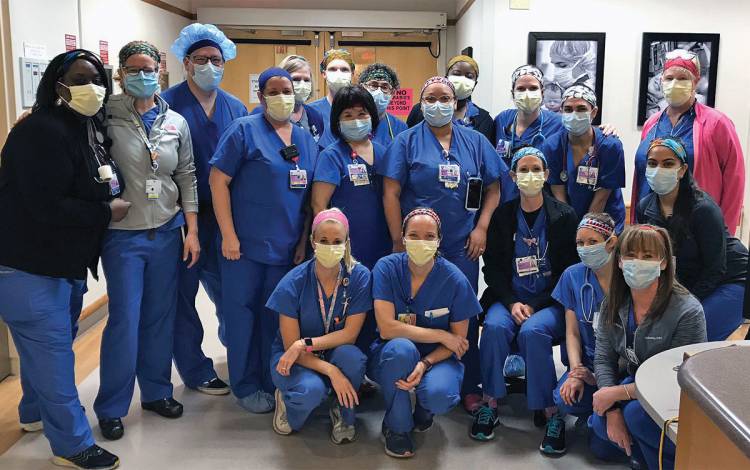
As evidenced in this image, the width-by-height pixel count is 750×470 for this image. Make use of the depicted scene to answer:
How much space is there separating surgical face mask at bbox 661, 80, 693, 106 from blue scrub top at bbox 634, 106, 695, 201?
0.07 meters

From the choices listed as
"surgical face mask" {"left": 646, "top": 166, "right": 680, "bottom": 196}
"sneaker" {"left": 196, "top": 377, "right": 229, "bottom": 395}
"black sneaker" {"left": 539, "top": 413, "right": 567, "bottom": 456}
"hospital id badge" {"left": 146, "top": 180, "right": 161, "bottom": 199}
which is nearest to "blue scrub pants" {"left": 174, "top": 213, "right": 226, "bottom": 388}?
"sneaker" {"left": 196, "top": 377, "right": 229, "bottom": 395}

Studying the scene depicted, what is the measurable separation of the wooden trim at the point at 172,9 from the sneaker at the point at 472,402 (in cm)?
428

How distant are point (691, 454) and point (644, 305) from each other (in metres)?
1.22

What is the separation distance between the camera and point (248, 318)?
298cm

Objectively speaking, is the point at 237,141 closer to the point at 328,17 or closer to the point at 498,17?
the point at 498,17

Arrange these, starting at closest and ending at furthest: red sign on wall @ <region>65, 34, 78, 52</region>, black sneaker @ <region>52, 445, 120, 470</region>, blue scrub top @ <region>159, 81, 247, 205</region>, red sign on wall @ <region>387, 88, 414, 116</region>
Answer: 1. black sneaker @ <region>52, 445, 120, 470</region>
2. blue scrub top @ <region>159, 81, 247, 205</region>
3. red sign on wall @ <region>65, 34, 78, 52</region>
4. red sign on wall @ <region>387, 88, 414, 116</region>

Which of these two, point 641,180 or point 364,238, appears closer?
point 364,238

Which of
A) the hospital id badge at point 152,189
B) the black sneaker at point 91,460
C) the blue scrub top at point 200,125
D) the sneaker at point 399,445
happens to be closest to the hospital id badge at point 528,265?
the sneaker at point 399,445

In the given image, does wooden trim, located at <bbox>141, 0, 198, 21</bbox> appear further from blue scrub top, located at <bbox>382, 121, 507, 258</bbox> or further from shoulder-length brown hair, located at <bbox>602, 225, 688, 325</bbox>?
shoulder-length brown hair, located at <bbox>602, 225, 688, 325</bbox>

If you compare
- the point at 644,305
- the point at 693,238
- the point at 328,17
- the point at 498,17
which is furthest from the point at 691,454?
the point at 328,17

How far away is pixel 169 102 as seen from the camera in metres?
3.07

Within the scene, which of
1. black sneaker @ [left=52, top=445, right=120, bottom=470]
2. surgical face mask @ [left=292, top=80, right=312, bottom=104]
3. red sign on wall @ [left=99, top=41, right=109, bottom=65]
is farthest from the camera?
red sign on wall @ [left=99, top=41, right=109, bottom=65]

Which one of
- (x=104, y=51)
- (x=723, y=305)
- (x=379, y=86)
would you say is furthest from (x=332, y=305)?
(x=104, y=51)

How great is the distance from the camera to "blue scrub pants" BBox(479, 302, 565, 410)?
2785 millimetres
